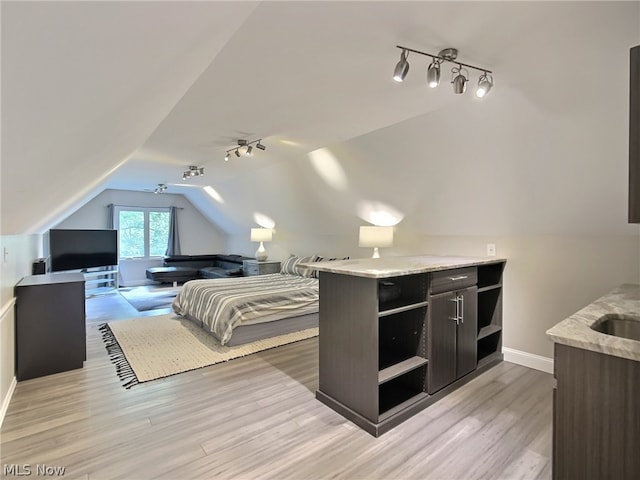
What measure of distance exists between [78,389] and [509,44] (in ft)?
13.6

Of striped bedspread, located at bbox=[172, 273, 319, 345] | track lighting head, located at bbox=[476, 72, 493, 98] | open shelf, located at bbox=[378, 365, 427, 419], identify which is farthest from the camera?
striped bedspread, located at bbox=[172, 273, 319, 345]

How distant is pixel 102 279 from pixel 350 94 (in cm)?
768

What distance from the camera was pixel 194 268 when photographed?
902 cm

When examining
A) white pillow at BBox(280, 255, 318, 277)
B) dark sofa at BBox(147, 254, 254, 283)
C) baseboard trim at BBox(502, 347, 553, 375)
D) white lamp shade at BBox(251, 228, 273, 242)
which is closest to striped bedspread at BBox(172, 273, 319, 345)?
white pillow at BBox(280, 255, 318, 277)

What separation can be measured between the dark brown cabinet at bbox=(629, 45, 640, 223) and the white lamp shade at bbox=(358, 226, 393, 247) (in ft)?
10.0

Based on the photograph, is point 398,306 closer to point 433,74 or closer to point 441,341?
point 441,341

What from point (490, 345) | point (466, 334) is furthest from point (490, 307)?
point (466, 334)

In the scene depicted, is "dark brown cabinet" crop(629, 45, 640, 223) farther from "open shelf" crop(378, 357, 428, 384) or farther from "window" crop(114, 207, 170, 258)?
"window" crop(114, 207, 170, 258)

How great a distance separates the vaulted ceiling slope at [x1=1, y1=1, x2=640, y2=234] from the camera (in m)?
1.09

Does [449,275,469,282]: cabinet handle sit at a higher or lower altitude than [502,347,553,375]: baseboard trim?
higher

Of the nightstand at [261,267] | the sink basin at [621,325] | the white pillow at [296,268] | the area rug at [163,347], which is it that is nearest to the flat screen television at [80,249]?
the area rug at [163,347]

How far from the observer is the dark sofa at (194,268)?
7.91 meters

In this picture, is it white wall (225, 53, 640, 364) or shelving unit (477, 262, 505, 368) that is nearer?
white wall (225, 53, 640, 364)

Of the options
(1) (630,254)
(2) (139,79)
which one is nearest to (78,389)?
(2) (139,79)
